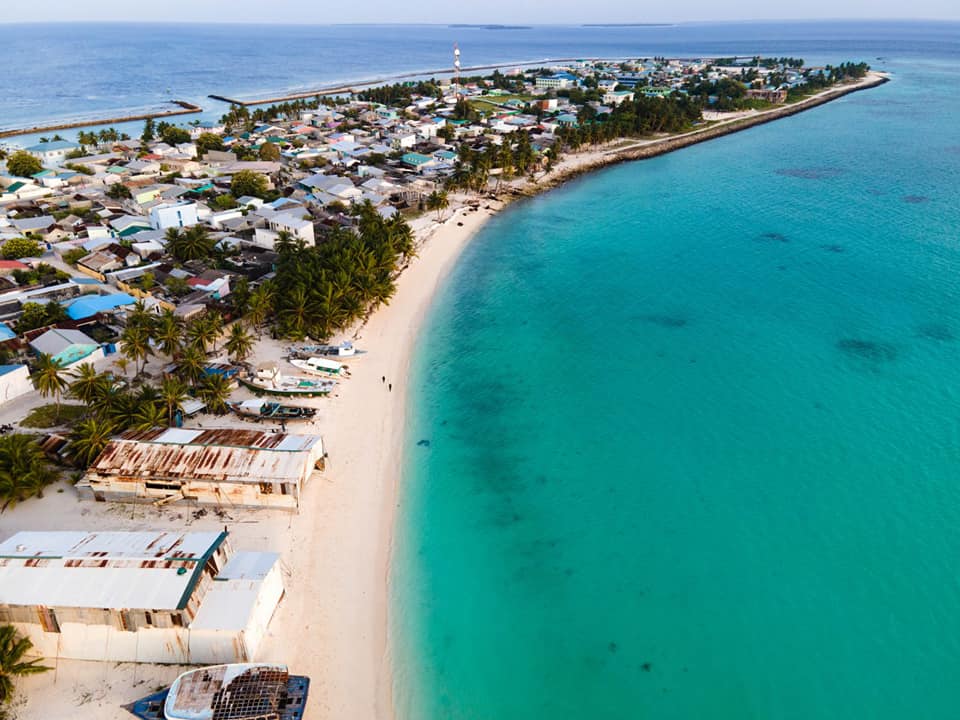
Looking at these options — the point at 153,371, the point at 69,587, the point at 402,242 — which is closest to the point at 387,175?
the point at 402,242

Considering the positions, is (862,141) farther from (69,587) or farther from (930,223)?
(69,587)

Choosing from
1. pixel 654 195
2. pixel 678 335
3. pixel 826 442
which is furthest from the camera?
pixel 654 195

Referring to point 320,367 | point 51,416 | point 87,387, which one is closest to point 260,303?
point 320,367

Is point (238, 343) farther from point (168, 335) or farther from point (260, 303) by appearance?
point (260, 303)

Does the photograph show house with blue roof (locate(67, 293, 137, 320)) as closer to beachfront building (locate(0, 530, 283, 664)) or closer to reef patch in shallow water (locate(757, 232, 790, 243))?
beachfront building (locate(0, 530, 283, 664))

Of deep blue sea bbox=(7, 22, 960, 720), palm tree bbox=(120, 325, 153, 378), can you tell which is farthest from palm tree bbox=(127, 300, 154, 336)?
deep blue sea bbox=(7, 22, 960, 720)
